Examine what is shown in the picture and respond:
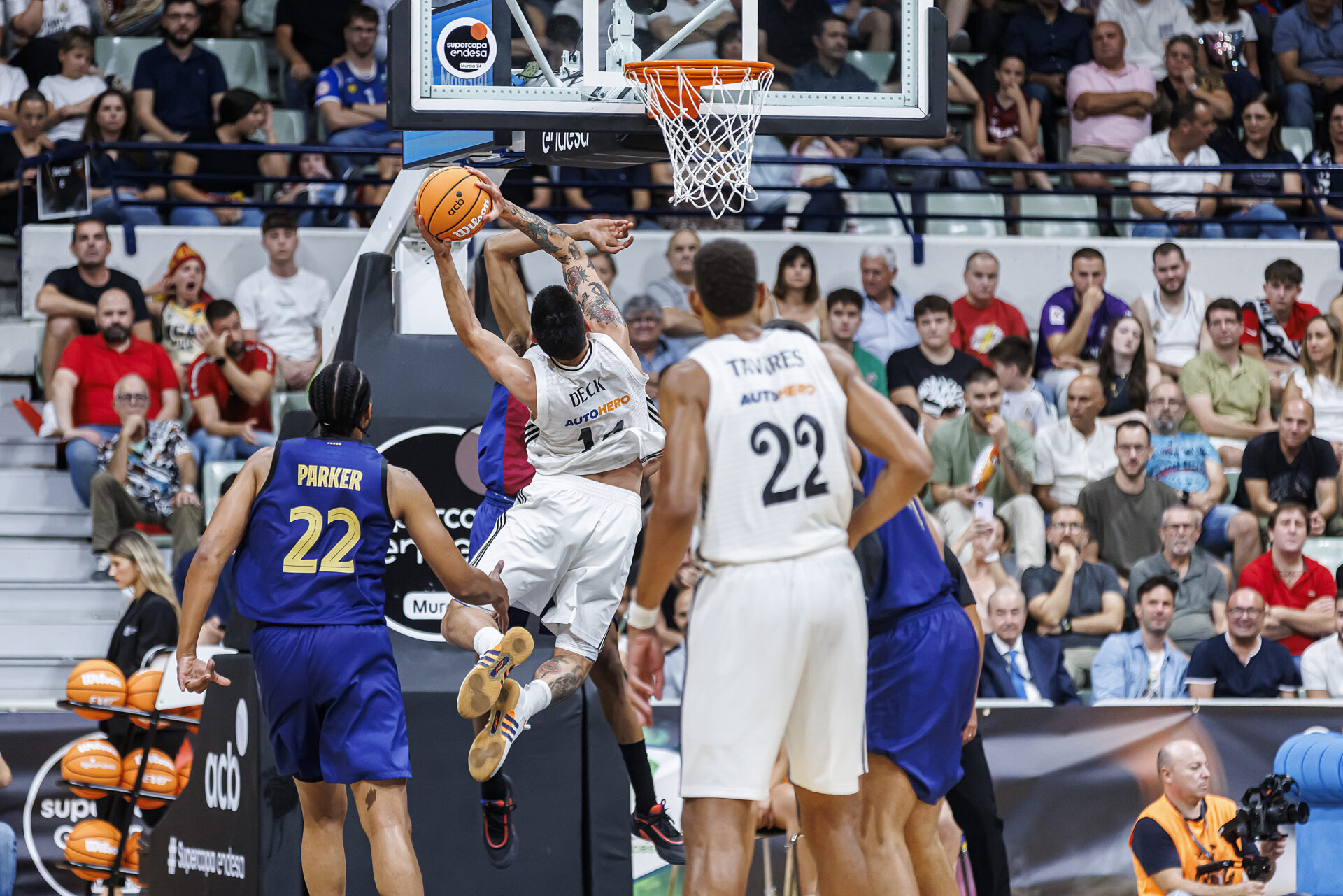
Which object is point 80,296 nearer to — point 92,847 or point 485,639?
point 92,847

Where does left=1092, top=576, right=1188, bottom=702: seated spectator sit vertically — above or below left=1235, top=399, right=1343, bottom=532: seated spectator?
below

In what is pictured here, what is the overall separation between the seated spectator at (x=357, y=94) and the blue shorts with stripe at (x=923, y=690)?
27.3 ft

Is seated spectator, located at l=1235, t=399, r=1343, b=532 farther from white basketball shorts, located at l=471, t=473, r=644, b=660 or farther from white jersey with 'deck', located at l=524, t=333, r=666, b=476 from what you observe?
white basketball shorts, located at l=471, t=473, r=644, b=660

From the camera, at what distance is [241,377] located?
11539 mm

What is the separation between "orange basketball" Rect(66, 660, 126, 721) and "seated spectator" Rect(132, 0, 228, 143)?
601 cm

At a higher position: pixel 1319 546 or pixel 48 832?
pixel 1319 546

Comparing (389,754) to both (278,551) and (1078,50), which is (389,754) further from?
(1078,50)

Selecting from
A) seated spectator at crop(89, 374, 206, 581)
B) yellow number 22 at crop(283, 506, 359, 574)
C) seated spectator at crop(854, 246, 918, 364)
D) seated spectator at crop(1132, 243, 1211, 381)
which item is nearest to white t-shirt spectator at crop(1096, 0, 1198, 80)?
seated spectator at crop(1132, 243, 1211, 381)

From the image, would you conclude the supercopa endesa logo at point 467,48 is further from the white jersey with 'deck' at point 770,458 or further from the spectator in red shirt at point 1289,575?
the spectator in red shirt at point 1289,575

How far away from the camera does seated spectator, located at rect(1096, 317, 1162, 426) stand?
12258 millimetres

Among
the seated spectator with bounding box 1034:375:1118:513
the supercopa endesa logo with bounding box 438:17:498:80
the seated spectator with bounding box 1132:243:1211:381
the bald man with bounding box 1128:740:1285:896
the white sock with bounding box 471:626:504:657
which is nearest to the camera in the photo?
the white sock with bounding box 471:626:504:657

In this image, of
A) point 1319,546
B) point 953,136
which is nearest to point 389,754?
point 1319,546

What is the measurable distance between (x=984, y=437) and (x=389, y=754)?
19.9 feet

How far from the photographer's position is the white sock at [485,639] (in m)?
6.14
